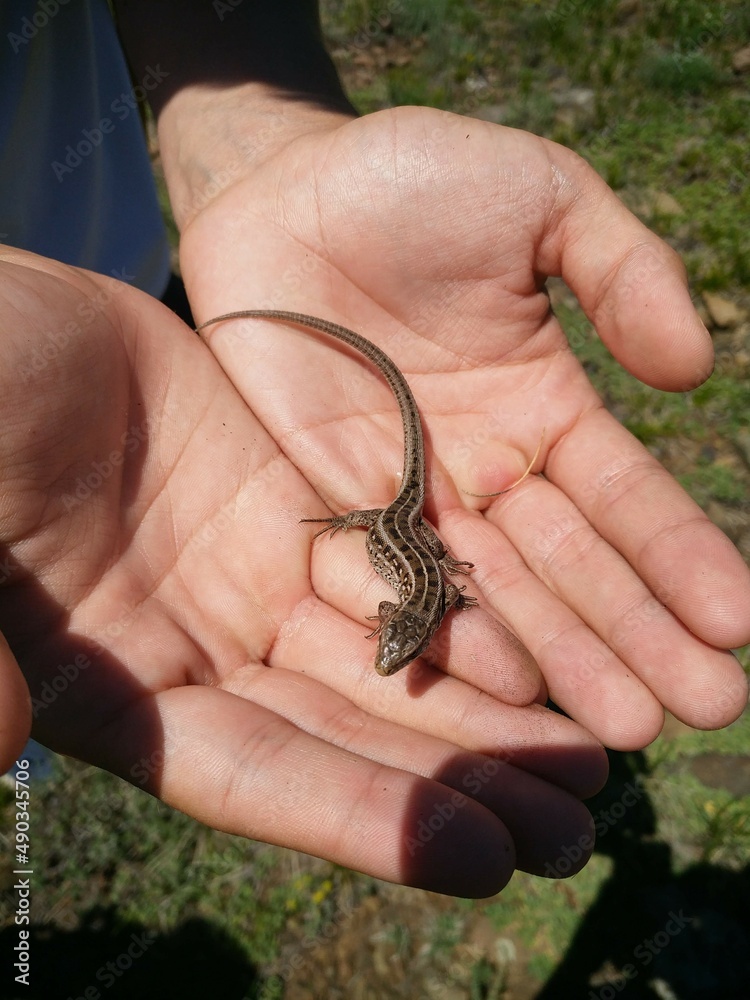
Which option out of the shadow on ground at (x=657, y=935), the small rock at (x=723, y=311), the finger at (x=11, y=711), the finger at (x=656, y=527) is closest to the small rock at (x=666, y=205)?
the small rock at (x=723, y=311)

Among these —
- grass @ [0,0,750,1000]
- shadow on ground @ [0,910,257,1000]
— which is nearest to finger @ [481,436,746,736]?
grass @ [0,0,750,1000]

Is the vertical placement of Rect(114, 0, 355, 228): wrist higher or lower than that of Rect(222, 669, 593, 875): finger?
higher

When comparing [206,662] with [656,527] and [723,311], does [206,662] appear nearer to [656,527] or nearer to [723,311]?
[656,527]

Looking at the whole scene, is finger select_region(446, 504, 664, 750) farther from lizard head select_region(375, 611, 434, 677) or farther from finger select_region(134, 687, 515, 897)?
finger select_region(134, 687, 515, 897)

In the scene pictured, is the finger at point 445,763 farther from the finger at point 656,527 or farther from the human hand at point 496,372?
the finger at point 656,527

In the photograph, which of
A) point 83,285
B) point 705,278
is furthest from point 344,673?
point 705,278

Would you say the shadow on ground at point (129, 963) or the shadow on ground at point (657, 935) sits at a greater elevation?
the shadow on ground at point (129, 963)
